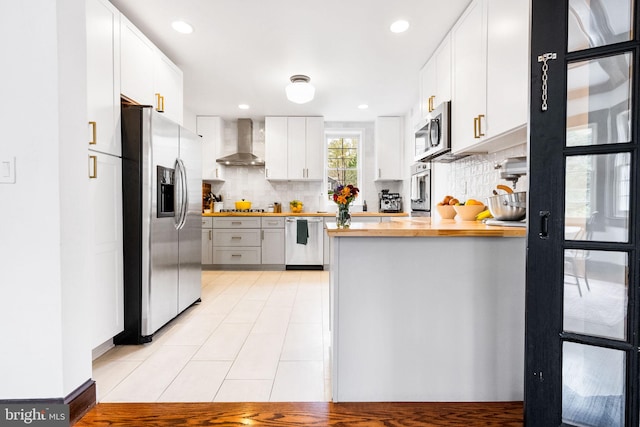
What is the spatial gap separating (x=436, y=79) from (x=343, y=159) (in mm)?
2864

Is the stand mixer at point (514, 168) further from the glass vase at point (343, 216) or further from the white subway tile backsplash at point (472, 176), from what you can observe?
the glass vase at point (343, 216)

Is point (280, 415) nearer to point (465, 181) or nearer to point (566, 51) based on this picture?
point (566, 51)


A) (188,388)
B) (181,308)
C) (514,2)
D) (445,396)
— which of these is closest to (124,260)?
(181,308)

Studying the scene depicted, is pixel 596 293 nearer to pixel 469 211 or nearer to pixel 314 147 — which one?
pixel 469 211

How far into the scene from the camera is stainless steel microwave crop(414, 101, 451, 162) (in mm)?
2861

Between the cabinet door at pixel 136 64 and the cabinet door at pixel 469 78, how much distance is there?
2.46 m

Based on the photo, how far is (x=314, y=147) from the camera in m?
5.46

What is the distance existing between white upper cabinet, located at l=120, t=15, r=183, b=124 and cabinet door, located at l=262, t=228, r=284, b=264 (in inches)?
87.6

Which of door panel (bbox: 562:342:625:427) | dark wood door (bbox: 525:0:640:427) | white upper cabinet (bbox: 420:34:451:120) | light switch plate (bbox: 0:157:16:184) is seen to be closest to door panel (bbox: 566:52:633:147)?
dark wood door (bbox: 525:0:640:427)

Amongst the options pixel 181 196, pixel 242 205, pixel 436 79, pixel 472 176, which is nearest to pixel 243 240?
pixel 242 205

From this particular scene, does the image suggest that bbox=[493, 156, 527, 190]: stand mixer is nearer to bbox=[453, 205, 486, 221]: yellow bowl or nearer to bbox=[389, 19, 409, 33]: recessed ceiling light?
bbox=[453, 205, 486, 221]: yellow bowl

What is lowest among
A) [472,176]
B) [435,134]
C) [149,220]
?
[149,220]

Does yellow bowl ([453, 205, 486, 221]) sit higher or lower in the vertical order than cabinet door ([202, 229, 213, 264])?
higher

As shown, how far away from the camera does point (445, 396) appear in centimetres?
175
